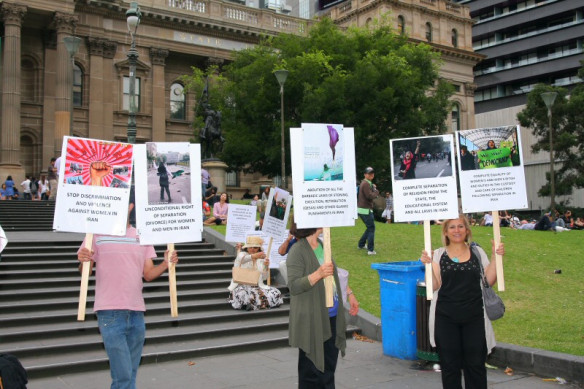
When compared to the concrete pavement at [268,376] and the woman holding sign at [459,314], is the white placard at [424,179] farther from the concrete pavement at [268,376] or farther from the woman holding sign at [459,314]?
the concrete pavement at [268,376]

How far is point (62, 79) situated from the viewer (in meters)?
36.7

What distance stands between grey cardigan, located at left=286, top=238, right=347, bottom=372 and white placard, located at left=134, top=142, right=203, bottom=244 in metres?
1.25

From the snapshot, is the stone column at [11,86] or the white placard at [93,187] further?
the stone column at [11,86]

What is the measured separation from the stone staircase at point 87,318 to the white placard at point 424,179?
4.44 m

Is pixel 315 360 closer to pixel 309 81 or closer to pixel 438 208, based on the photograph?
pixel 438 208

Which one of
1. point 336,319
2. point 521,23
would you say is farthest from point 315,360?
point 521,23

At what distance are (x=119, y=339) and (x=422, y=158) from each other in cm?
353

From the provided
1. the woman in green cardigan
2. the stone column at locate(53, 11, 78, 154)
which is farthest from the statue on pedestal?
the woman in green cardigan

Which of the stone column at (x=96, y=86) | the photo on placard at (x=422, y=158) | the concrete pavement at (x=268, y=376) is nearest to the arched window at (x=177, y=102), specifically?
the stone column at (x=96, y=86)

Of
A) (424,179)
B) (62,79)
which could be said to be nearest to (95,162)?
(424,179)

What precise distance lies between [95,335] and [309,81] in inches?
1046

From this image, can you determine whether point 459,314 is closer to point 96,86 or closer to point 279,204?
point 279,204

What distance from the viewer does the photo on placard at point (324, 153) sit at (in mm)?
5625

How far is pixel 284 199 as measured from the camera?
10.5 metres
